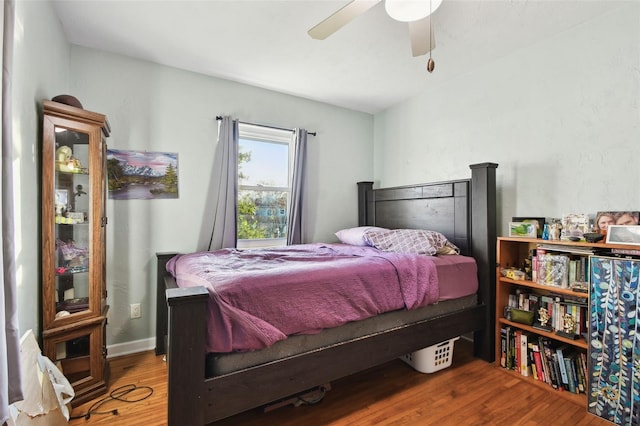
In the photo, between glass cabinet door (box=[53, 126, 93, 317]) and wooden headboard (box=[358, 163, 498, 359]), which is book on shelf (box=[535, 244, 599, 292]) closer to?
wooden headboard (box=[358, 163, 498, 359])

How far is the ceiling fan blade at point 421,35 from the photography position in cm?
Result: 167

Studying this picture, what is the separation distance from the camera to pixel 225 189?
285 cm

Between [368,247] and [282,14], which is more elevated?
[282,14]

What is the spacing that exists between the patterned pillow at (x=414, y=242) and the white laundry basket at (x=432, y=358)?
0.67 m

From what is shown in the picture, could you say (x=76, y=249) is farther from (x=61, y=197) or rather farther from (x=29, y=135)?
(x=29, y=135)

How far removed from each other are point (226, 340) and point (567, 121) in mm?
2659

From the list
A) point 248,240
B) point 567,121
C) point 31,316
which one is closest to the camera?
point 31,316

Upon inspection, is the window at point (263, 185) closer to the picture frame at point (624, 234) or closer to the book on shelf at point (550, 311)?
the book on shelf at point (550, 311)

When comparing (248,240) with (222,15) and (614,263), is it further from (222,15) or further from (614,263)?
(614,263)

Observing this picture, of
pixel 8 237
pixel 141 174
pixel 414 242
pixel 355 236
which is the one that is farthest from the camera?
pixel 355 236

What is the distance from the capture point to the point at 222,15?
199 cm

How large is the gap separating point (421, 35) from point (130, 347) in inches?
124

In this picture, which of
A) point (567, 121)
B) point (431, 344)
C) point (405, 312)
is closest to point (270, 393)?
point (405, 312)

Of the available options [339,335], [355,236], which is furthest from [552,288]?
[355,236]
